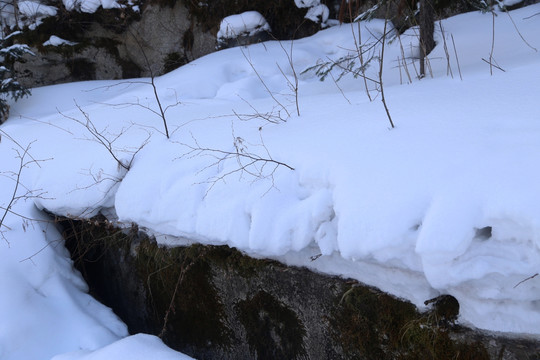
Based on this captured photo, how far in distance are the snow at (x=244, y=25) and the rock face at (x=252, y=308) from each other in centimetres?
350

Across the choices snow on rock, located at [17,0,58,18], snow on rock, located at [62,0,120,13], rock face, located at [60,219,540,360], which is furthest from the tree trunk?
snow on rock, located at [17,0,58,18]

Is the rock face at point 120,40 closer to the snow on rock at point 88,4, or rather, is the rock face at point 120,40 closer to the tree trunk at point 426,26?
the snow on rock at point 88,4

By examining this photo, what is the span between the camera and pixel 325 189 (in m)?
2.14

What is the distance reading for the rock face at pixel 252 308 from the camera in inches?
77.5

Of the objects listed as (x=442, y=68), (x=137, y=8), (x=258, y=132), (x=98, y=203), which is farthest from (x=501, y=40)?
(x=137, y=8)

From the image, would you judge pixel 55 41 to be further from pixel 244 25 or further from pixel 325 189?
pixel 325 189

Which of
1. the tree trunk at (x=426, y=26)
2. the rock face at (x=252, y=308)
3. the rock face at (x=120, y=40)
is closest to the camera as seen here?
the rock face at (x=252, y=308)

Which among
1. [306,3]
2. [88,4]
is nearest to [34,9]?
[88,4]

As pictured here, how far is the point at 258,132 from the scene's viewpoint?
115 inches

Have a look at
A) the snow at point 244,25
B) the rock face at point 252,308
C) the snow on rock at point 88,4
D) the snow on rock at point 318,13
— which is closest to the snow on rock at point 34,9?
the snow on rock at point 88,4

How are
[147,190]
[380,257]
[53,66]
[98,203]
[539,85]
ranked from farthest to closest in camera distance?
[53,66]
[98,203]
[147,190]
[539,85]
[380,257]

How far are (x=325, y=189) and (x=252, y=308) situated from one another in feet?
3.27

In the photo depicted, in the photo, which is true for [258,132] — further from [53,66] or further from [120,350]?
[53,66]

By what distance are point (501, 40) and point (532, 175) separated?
2.68 meters
